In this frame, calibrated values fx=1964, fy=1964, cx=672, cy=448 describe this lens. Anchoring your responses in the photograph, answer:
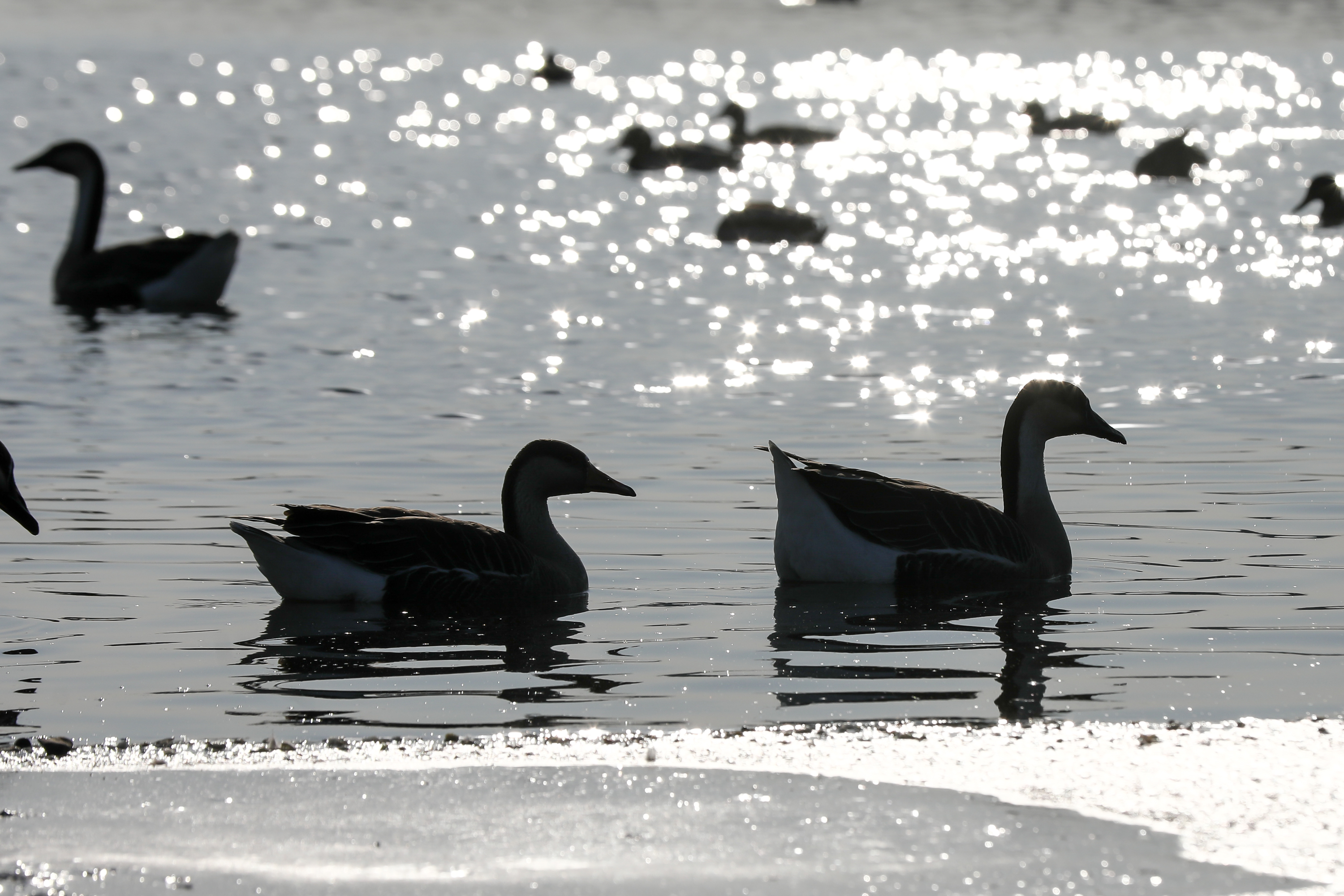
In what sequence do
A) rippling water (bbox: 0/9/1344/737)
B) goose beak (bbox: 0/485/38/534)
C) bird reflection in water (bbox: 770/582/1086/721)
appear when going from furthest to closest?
goose beak (bbox: 0/485/38/534)
rippling water (bbox: 0/9/1344/737)
bird reflection in water (bbox: 770/582/1086/721)

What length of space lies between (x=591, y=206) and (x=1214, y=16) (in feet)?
248

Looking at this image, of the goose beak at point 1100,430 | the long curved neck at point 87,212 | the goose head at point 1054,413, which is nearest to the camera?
the goose head at point 1054,413

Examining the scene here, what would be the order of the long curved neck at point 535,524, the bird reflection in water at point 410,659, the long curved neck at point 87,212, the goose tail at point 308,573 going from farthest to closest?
the long curved neck at point 87,212 → the long curved neck at point 535,524 → the goose tail at point 308,573 → the bird reflection in water at point 410,659

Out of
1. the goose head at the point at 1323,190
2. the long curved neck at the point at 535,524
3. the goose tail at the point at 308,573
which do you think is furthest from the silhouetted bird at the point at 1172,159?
the goose tail at the point at 308,573

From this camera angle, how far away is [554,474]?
10562 mm

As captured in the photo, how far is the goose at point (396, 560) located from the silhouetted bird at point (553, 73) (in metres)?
56.1

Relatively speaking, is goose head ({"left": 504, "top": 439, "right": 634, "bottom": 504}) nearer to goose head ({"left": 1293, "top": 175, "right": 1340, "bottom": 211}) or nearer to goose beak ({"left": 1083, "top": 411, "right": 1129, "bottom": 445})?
goose beak ({"left": 1083, "top": 411, "right": 1129, "bottom": 445})

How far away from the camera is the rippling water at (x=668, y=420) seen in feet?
27.3

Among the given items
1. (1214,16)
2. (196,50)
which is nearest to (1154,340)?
(196,50)

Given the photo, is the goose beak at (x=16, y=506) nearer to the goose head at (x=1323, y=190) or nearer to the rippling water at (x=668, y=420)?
the rippling water at (x=668, y=420)

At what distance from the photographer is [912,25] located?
97062mm

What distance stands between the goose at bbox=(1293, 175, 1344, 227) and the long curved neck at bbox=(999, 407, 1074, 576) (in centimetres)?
2126

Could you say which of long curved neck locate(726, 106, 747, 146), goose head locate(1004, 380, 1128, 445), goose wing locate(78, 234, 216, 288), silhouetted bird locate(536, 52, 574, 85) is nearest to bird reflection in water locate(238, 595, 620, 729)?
goose head locate(1004, 380, 1128, 445)

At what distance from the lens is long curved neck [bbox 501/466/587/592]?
10273mm
